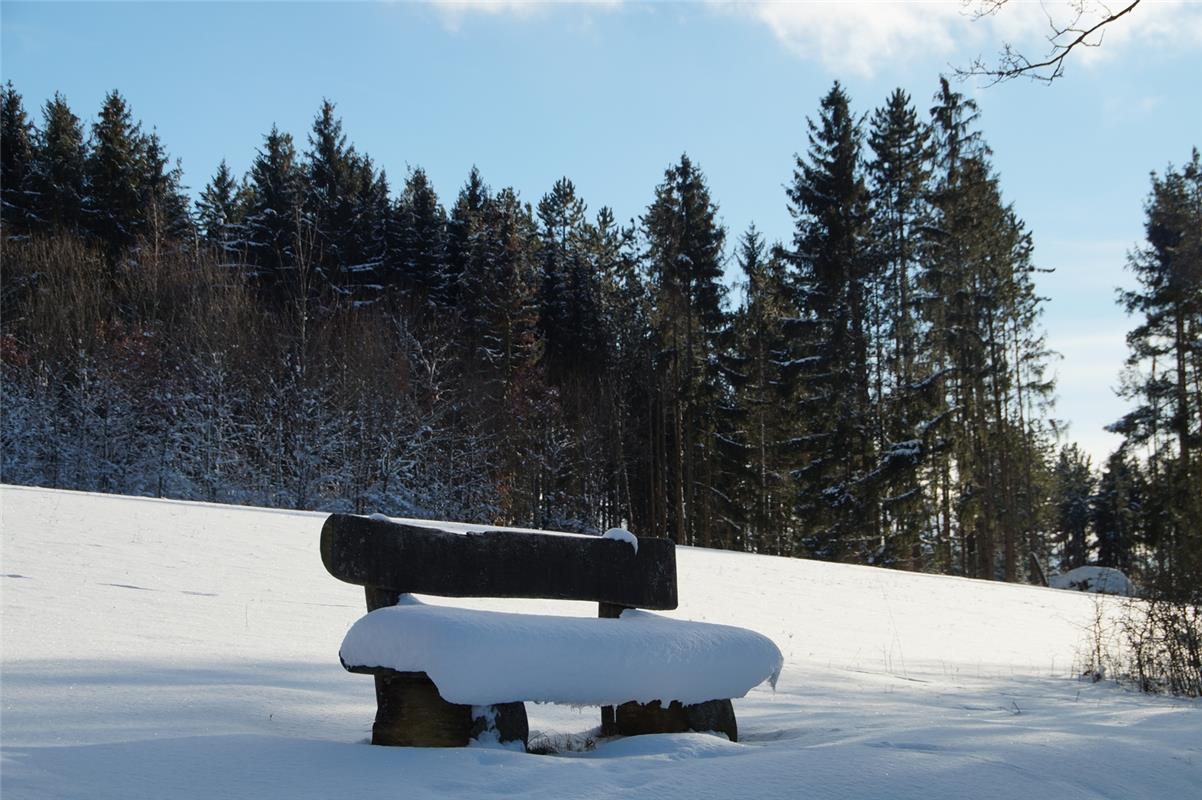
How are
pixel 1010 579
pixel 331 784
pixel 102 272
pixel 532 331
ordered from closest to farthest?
pixel 331 784
pixel 1010 579
pixel 102 272
pixel 532 331

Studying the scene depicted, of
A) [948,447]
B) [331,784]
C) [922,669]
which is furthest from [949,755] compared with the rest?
[948,447]

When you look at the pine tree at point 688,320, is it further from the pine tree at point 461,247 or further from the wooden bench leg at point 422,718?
the wooden bench leg at point 422,718

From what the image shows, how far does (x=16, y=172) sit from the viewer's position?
3981 centimetres

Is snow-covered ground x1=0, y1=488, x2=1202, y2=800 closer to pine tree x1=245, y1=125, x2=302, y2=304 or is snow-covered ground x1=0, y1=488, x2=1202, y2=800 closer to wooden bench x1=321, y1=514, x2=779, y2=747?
wooden bench x1=321, y1=514, x2=779, y2=747

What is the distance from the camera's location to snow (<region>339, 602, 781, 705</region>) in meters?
4.00

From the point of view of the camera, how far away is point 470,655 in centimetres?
399

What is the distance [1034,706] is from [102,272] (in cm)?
3586

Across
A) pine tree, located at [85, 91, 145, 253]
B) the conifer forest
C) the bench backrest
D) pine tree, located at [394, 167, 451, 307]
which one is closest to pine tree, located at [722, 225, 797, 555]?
the conifer forest

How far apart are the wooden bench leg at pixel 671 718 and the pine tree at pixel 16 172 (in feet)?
131

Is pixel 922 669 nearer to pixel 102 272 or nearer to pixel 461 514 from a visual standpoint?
pixel 461 514

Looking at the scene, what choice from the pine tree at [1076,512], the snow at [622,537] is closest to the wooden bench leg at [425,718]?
the snow at [622,537]

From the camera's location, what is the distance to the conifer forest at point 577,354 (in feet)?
94.9

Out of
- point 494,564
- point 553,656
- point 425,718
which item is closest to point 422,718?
point 425,718

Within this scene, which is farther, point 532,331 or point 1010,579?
point 532,331
